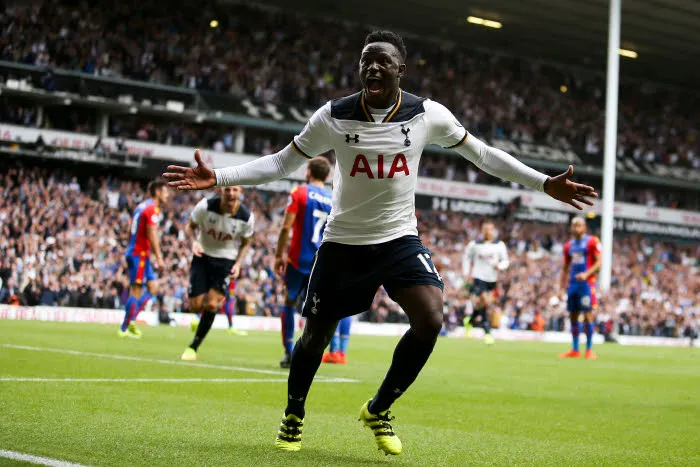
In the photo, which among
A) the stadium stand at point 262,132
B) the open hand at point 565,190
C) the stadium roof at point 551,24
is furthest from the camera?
the stadium roof at point 551,24

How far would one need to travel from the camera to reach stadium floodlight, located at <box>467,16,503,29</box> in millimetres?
46219

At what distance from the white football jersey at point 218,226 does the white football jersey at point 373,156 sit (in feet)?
21.5

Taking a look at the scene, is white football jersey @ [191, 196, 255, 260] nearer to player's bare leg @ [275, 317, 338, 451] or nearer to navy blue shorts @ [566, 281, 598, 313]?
player's bare leg @ [275, 317, 338, 451]

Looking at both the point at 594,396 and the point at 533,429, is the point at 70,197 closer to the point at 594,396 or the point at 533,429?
the point at 594,396

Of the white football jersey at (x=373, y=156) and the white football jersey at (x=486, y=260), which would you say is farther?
the white football jersey at (x=486, y=260)

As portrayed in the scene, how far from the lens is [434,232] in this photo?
4209cm

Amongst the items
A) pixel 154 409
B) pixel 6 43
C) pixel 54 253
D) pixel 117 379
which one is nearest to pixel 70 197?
pixel 54 253

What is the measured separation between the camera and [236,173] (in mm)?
5852

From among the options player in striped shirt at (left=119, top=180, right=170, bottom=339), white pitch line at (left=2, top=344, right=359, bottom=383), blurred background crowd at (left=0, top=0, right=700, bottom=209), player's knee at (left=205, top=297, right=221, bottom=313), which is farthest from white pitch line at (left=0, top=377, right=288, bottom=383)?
blurred background crowd at (left=0, top=0, right=700, bottom=209)

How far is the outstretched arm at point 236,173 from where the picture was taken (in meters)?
5.73

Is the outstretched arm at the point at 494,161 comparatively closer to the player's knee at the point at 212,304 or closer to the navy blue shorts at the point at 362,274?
Answer: the navy blue shorts at the point at 362,274

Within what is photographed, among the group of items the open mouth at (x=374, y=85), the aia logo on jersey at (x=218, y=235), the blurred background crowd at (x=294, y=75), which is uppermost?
the blurred background crowd at (x=294, y=75)

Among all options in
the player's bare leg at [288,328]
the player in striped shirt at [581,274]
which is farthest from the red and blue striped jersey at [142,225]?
the player in striped shirt at [581,274]

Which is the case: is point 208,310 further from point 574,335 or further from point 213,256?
point 574,335
